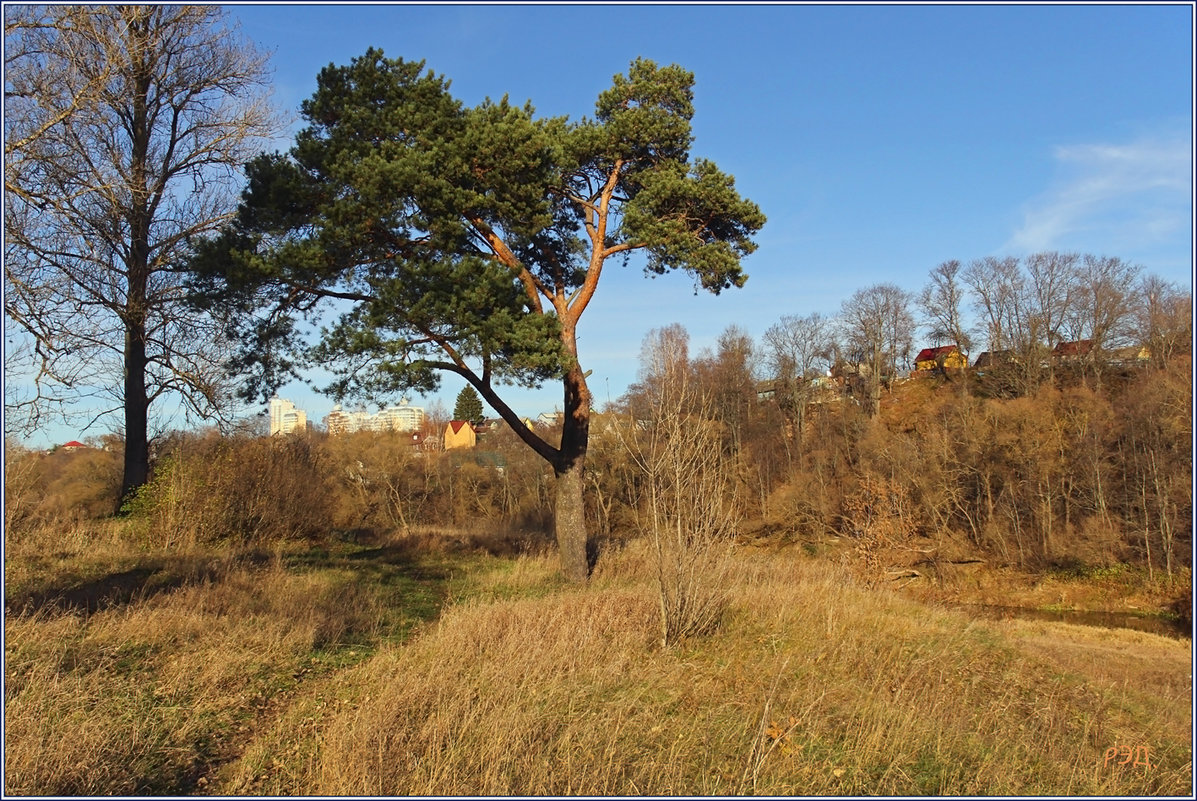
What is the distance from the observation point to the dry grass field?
14.6 ft

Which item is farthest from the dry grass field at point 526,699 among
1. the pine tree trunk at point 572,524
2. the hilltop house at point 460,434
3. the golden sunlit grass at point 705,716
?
the hilltop house at point 460,434

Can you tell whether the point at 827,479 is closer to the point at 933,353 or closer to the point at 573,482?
the point at 933,353

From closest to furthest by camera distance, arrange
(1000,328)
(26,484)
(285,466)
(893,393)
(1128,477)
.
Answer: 1. (26,484)
2. (285,466)
3. (1128,477)
4. (1000,328)
5. (893,393)

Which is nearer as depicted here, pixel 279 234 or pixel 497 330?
pixel 497 330

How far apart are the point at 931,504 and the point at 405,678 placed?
3291cm

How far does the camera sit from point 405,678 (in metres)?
5.79

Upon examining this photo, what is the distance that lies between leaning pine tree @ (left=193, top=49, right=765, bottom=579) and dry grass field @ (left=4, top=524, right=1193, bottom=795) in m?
3.75

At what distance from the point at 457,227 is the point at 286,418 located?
38.0 ft

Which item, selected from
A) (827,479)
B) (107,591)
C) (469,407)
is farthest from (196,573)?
(469,407)

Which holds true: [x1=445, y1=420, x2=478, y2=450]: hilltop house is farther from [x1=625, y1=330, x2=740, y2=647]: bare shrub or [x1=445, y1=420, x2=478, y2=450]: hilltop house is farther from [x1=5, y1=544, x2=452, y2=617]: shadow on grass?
[x1=625, y1=330, x2=740, y2=647]: bare shrub

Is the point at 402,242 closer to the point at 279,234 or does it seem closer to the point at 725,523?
the point at 279,234

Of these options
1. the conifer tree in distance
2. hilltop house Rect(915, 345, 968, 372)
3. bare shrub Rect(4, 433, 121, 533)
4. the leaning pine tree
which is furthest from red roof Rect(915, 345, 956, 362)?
bare shrub Rect(4, 433, 121, 533)

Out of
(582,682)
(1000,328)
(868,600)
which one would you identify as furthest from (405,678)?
(1000,328)

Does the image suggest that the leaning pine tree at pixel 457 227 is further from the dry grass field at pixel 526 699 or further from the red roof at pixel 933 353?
the red roof at pixel 933 353
